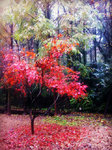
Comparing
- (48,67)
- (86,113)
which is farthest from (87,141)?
(86,113)

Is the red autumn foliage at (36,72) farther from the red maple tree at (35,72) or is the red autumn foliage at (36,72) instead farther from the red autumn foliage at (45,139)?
the red autumn foliage at (45,139)

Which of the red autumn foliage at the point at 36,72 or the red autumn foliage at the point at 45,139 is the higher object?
the red autumn foliage at the point at 36,72

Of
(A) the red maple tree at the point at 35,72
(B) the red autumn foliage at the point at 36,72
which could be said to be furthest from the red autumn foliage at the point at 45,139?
(B) the red autumn foliage at the point at 36,72

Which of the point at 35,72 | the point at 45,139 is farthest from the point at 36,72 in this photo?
the point at 45,139

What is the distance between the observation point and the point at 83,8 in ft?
12.5

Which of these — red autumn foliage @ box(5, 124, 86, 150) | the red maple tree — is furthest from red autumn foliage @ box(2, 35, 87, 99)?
red autumn foliage @ box(5, 124, 86, 150)

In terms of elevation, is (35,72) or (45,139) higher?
(35,72)

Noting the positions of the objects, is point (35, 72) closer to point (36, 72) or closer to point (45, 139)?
point (36, 72)

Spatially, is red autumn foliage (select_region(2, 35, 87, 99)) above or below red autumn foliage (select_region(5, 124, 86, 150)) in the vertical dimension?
above

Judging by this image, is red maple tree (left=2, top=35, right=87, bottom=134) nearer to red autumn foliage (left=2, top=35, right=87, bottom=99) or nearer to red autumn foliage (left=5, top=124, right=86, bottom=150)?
red autumn foliage (left=2, top=35, right=87, bottom=99)

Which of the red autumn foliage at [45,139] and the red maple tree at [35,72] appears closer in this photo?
the red autumn foliage at [45,139]

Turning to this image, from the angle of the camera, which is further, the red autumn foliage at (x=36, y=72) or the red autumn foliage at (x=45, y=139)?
the red autumn foliage at (x=36, y=72)

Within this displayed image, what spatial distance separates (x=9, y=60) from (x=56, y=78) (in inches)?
38.6

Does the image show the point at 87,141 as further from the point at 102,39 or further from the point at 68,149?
the point at 102,39
